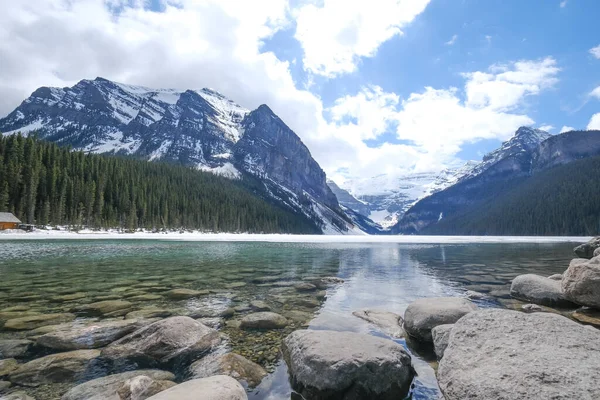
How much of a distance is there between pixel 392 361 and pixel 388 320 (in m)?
5.80

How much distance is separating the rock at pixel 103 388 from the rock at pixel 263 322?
4424mm

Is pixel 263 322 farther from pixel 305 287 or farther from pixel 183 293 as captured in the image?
pixel 305 287

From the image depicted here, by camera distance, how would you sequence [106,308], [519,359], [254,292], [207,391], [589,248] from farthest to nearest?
[589,248], [254,292], [106,308], [519,359], [207,391]

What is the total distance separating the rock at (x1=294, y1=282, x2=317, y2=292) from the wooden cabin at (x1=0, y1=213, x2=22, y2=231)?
289 feet

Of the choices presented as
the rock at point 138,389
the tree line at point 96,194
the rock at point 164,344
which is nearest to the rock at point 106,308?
the rock at point 164,344

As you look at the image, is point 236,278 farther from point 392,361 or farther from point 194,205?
point 194,205

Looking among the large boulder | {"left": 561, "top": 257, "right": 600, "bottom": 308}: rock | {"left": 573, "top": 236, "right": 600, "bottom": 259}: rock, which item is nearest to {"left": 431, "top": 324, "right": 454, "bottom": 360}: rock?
the large boulder

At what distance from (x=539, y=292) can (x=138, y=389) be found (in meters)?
18.3

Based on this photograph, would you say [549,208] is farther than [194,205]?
Yes

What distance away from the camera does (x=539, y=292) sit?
16.5m

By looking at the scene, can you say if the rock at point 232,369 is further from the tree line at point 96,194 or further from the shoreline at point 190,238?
the tree line at point 96,194

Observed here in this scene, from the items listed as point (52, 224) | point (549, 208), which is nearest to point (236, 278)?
point (52, 224)

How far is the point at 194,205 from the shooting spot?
144 m

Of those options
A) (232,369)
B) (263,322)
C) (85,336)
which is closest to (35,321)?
(85,336)
